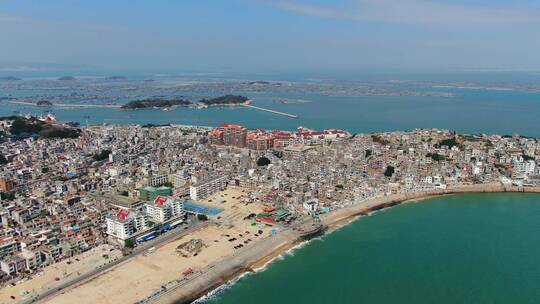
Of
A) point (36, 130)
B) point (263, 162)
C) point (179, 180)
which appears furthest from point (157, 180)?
point (36, 130)

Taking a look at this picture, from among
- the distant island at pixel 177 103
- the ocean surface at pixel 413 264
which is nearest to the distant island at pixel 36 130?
the distant island at pixel 177 103

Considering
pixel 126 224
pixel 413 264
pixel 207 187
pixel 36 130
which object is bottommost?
pixel 413 264

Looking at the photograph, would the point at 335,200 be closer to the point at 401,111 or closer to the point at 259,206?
the point at 259,206

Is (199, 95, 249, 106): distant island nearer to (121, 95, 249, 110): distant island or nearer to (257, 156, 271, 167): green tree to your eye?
(121, 95, 249, 110): distant island

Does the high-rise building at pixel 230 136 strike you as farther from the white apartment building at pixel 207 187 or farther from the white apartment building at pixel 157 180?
the white apartment building at pixel 207 187

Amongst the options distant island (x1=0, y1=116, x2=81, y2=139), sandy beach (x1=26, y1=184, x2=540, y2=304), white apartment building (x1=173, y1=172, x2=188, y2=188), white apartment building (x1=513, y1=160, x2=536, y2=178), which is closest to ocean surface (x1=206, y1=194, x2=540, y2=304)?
sandy beach (x1=26, y1=184, x2=540, y2=304)

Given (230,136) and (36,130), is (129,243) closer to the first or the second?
(230,136)

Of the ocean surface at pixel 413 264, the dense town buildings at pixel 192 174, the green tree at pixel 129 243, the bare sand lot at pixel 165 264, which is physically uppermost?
the dense town buildings at pixel 192 174
